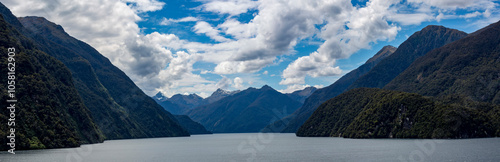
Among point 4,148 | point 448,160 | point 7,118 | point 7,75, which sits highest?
point 7,75

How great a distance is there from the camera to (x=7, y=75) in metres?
199

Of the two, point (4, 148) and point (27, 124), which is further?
point (27, 124)

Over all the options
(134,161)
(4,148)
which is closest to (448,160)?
(134,161)

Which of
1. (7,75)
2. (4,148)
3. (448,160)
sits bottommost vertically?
(448,160)

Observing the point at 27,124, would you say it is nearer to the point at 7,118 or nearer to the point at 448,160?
the point at 7,118

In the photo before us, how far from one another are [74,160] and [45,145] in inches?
2762

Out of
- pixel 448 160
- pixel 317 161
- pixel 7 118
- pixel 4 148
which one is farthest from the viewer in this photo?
pixel 7 118

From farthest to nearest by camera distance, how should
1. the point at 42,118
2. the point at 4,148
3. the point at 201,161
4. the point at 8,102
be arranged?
the point at 42,118
the point at 8,102
the point at 4,148
the point at 201,161

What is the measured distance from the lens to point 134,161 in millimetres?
127125

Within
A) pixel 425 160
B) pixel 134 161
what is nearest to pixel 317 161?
pixel 425 160

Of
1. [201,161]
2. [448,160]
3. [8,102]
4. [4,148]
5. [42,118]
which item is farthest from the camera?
[42,118]

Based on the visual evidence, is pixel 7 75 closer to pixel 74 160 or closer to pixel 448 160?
pixel 74 160

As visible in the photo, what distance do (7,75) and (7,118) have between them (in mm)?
44588

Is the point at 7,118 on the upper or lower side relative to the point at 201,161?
upper
